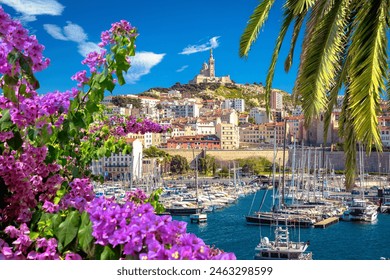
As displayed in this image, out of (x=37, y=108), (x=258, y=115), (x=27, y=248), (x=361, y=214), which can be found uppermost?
(x=258, y=115)

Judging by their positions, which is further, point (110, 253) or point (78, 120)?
point (78, 120)

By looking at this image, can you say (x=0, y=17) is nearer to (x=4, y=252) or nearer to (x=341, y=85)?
(x=4, y=252)

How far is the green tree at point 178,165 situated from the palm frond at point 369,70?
52659mm

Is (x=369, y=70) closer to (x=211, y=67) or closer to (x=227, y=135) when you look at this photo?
(x=227, y=135)

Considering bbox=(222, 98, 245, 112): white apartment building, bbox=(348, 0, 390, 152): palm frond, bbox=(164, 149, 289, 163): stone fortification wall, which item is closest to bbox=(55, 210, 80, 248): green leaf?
bbox=(348, 0, 390, 152): palm frond

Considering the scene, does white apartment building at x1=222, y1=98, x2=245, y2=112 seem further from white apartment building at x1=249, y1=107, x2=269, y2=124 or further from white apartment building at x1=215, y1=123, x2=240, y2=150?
white apartment building at x1=215, y1=123, x2=240, y2=150

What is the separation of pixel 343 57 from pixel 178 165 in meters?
52.2

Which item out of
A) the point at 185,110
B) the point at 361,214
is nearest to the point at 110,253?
the point at 361,214

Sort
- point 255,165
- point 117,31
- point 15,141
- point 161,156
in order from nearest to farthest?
1. point 15,141
2. point 117,31
3. point 161,156
4. point 255,165

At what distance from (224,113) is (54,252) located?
80124 mm

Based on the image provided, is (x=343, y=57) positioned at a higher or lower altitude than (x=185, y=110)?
lower

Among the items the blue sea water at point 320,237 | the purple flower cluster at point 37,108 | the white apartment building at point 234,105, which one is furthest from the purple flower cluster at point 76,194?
the white apartment building at point 234,105

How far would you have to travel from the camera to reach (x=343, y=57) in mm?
3795
